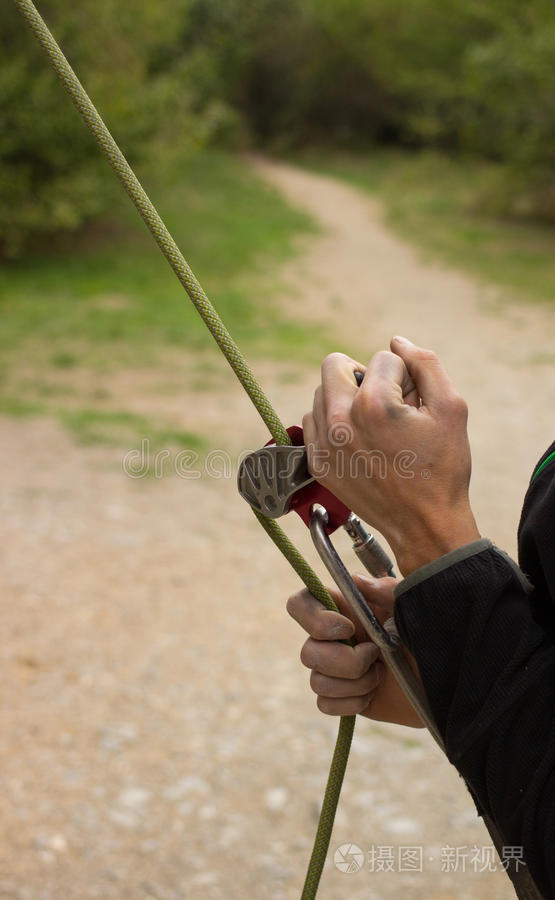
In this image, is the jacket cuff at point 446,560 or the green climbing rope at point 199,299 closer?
the jacket cuff at point 446,560

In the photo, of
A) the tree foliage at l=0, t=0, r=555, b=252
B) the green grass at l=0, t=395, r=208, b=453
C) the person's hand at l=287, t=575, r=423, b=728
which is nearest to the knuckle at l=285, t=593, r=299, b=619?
the person's hand at l=287, t=575, r=423, b=728

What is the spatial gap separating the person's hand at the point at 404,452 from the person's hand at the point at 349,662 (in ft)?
0.78

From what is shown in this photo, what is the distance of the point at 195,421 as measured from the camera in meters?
→ 5.91

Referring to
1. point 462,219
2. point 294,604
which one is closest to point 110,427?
point 294,604

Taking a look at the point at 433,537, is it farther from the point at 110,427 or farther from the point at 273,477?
the point at 110,427

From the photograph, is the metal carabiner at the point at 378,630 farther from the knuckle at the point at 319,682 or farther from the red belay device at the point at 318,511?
the knuckle at the point at 319,682

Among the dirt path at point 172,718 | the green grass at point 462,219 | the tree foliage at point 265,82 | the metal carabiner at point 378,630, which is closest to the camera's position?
the metal carabiner at point 378,630

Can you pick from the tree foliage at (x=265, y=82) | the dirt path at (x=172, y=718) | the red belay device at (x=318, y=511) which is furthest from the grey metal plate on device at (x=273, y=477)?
the tree foliage at (x=265, y=82)

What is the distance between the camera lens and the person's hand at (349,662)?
1.18 m

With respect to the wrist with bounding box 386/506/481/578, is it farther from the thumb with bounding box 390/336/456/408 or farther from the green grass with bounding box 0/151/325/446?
the green grass with bounding box 0/151/325/446

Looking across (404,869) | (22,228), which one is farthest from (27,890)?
(22,228)

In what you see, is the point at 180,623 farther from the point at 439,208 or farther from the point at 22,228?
the point at 439,208

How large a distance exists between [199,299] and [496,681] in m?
0.62

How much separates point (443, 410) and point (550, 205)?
1480 cm
